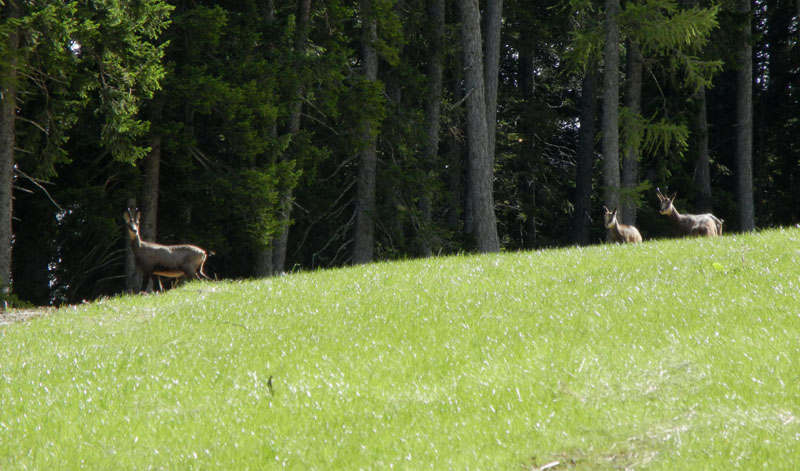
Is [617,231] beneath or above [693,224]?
beneath

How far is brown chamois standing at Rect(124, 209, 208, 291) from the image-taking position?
17203mm

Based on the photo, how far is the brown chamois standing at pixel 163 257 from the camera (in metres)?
17.2

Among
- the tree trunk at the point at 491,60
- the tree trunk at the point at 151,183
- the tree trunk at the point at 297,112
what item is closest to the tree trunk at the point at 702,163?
the tree trunk at the point at 491,60

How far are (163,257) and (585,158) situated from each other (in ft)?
71.9

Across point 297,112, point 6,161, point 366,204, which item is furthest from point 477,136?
point 6,161

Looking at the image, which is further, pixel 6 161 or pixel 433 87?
pixel 433 87

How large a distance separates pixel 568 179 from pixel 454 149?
7.99m

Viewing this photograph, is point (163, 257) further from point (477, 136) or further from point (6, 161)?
point (477, 136)

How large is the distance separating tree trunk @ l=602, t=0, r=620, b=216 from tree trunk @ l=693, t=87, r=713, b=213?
6.78 metres

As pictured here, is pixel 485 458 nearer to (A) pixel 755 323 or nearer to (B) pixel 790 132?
(A) pixel 755 323

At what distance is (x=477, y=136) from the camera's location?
26.8 meters

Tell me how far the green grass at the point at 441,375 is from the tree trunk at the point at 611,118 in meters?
11.6

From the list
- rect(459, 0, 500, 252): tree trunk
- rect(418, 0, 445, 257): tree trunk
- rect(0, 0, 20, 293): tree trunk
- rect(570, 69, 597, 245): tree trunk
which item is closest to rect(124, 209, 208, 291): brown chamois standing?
rect(0, 0, 20, 293): tree trunk

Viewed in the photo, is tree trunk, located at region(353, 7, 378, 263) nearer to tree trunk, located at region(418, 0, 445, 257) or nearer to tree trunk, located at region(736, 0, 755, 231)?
tree trunk, located at region(418, 0, 445, 257)
